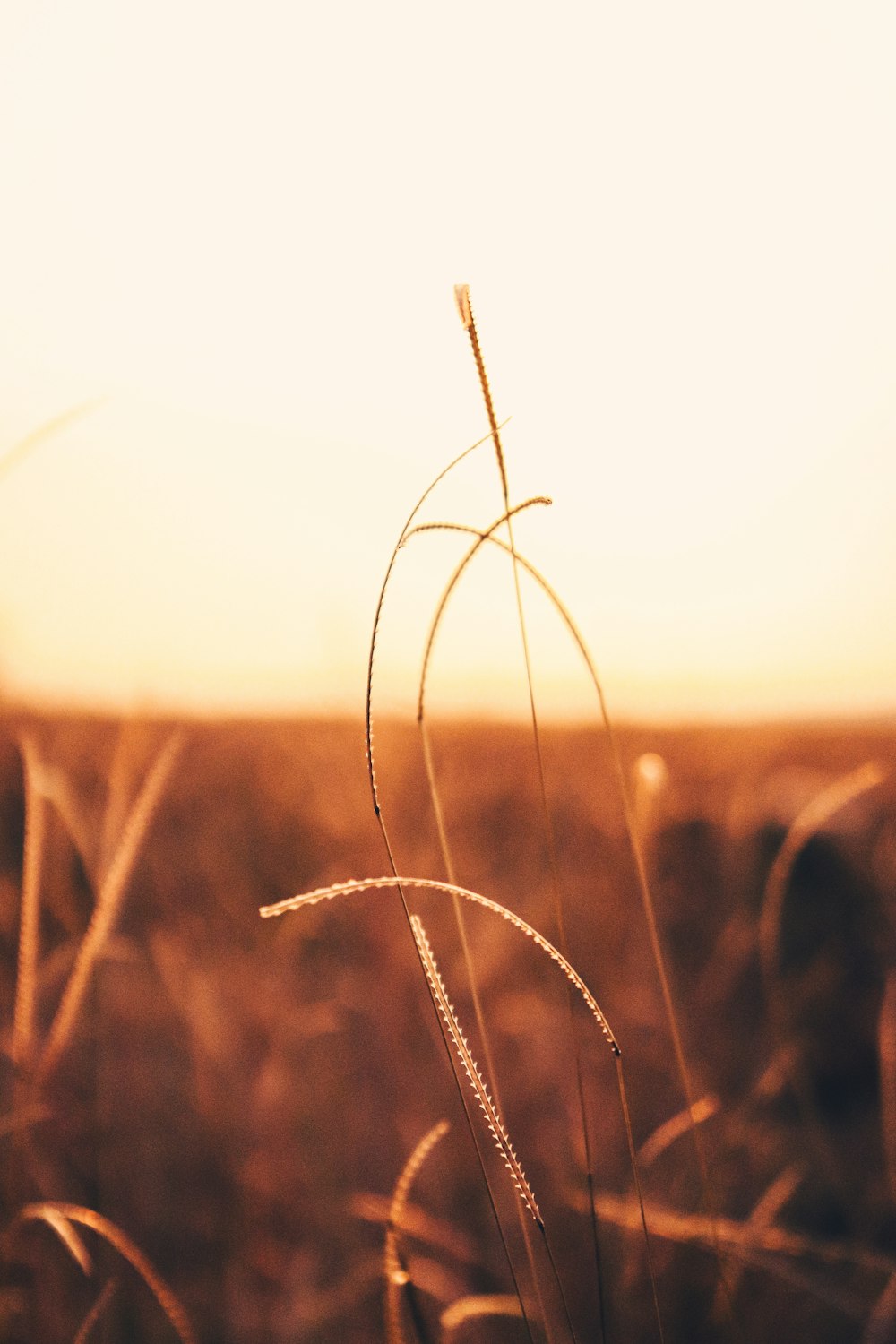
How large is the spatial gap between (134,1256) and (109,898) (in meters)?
Result: 0.17

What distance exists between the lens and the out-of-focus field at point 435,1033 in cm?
42

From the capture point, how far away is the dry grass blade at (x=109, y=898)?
1.36 ft

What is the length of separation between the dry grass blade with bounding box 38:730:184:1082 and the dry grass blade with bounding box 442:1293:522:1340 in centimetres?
23

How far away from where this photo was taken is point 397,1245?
353 mm

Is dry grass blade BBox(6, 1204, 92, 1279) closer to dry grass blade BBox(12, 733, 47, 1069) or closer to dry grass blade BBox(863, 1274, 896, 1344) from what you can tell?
dry grass blade BBox(12, 733, 47, 1069)

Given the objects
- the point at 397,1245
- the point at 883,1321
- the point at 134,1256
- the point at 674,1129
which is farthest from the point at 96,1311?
the point at 883,1321

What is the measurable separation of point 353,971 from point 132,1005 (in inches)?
4.3

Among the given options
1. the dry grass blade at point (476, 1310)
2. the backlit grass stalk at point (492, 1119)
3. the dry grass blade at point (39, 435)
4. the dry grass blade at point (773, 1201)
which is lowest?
the dry grass blade at point (476, 1310)

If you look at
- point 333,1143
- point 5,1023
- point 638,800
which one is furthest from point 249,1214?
point 638,800

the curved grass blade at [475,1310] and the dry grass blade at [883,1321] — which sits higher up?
the curved grass blade at [475,1310]

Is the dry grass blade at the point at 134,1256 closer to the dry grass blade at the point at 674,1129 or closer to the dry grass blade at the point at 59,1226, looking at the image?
the dry grass blade at the point at 59,1226

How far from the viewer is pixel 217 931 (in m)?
0.44

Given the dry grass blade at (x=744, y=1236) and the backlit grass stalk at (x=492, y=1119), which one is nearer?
the backlit grass stalk at (x=492, y=1119)

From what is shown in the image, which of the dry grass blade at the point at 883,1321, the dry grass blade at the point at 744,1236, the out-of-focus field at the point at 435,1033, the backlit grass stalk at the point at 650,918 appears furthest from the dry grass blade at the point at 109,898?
the dry grass blade at the point at 883,1321
